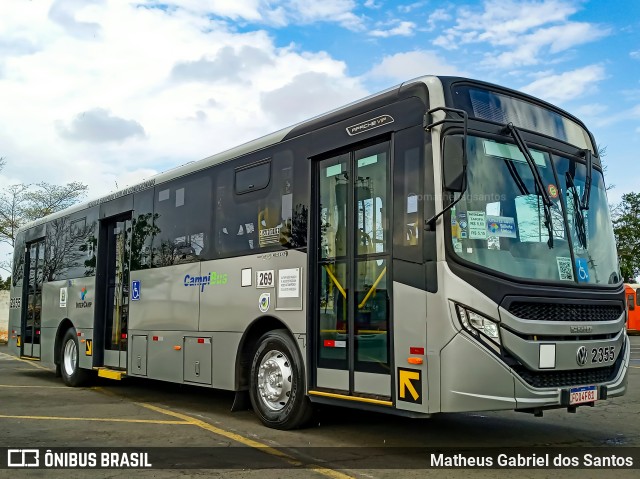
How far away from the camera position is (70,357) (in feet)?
43.2

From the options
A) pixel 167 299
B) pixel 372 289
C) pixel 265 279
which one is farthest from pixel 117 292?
pixel 372 289

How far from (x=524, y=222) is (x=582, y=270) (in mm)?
839

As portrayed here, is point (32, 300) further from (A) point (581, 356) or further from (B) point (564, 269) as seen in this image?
(A) point (581, 356)

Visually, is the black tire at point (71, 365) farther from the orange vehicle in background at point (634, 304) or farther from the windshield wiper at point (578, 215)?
the orange vehicle in background at point (634, 304)

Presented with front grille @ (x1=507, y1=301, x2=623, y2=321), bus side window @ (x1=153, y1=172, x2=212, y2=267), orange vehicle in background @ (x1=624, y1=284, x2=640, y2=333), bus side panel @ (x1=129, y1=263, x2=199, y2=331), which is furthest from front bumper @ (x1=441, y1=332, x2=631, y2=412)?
orange vehicle in background @ (x1=624, y1=284, x2=640, y2=333)

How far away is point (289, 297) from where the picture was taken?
7.73 meters

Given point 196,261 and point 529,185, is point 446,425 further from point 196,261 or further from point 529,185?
point 196,261

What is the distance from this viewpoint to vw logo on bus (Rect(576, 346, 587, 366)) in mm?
6266

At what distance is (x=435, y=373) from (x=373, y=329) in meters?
0.96

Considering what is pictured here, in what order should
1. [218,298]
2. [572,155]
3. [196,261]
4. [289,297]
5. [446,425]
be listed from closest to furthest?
[572,155]
[289,297]
[446,425]
[218,298]
[196,261]

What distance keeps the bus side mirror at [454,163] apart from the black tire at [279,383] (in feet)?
8.95

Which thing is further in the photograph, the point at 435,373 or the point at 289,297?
the point at 289,297

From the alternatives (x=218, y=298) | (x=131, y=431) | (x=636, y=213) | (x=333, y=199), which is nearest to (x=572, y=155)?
(x=333, y=199)

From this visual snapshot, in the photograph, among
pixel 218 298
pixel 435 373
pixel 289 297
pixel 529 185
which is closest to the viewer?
pixel 435 373
